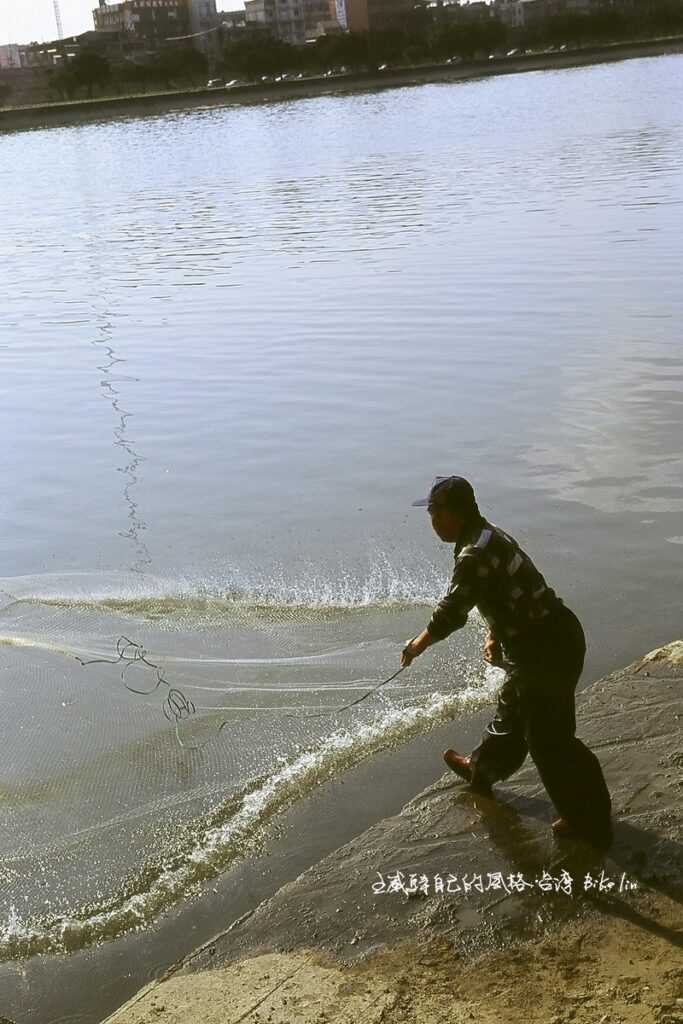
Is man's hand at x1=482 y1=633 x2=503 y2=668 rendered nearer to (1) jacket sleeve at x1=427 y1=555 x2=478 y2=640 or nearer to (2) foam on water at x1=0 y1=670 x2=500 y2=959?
(1) jacket sleeve at x1=427 y1=555 x2=478 y2=640

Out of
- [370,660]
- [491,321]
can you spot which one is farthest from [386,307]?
[370,660]

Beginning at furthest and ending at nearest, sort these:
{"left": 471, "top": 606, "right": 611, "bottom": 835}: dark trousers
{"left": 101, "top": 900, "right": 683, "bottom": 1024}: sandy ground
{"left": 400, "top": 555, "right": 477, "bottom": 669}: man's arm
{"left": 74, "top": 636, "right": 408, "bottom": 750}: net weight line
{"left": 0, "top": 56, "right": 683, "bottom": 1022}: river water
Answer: {"left": 74, "top": 636, "right": 408, "bottom": 750}: net weight line → {"left": 0, "top": 56, "right": 683, "bottom": 1022}: river water → {"left": 471, "top": 606, "right": 611, "bottom": 835}: dark trousers → {"left": 400, "top": 555, "right": 477, "bottom": 669}: man's arm → {"left": 101, "top": 900, "right": 683, "bottom": 1024}: sandy ground

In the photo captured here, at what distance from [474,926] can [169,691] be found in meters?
3.11

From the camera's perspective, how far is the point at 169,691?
7.38 m

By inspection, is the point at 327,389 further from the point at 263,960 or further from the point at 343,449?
the point at 263,960

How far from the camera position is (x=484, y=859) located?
516cm

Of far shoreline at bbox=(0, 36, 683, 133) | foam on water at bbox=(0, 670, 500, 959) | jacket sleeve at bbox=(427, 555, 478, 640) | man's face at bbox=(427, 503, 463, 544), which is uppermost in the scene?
far shoreline at bbox=(0, 36, 683, 133)

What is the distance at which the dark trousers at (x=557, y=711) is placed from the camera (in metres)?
4.85

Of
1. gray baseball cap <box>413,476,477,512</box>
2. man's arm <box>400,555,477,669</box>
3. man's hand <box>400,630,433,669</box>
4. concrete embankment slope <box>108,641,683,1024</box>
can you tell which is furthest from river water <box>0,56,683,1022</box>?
gray baseball cap <box>413,476,477,512</box>

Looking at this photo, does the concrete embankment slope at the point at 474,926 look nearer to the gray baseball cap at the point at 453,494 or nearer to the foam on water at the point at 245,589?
the gray baseball cap at the point at 453,494

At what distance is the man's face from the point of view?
15.6 ft

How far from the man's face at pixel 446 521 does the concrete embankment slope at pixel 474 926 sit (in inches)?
55.4

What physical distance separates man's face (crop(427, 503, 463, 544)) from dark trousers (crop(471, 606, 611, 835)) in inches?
19.4

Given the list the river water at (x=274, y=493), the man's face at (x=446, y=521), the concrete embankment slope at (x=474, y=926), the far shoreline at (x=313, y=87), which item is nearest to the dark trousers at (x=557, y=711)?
the concrete embankment slope at (x=474, y=926)
